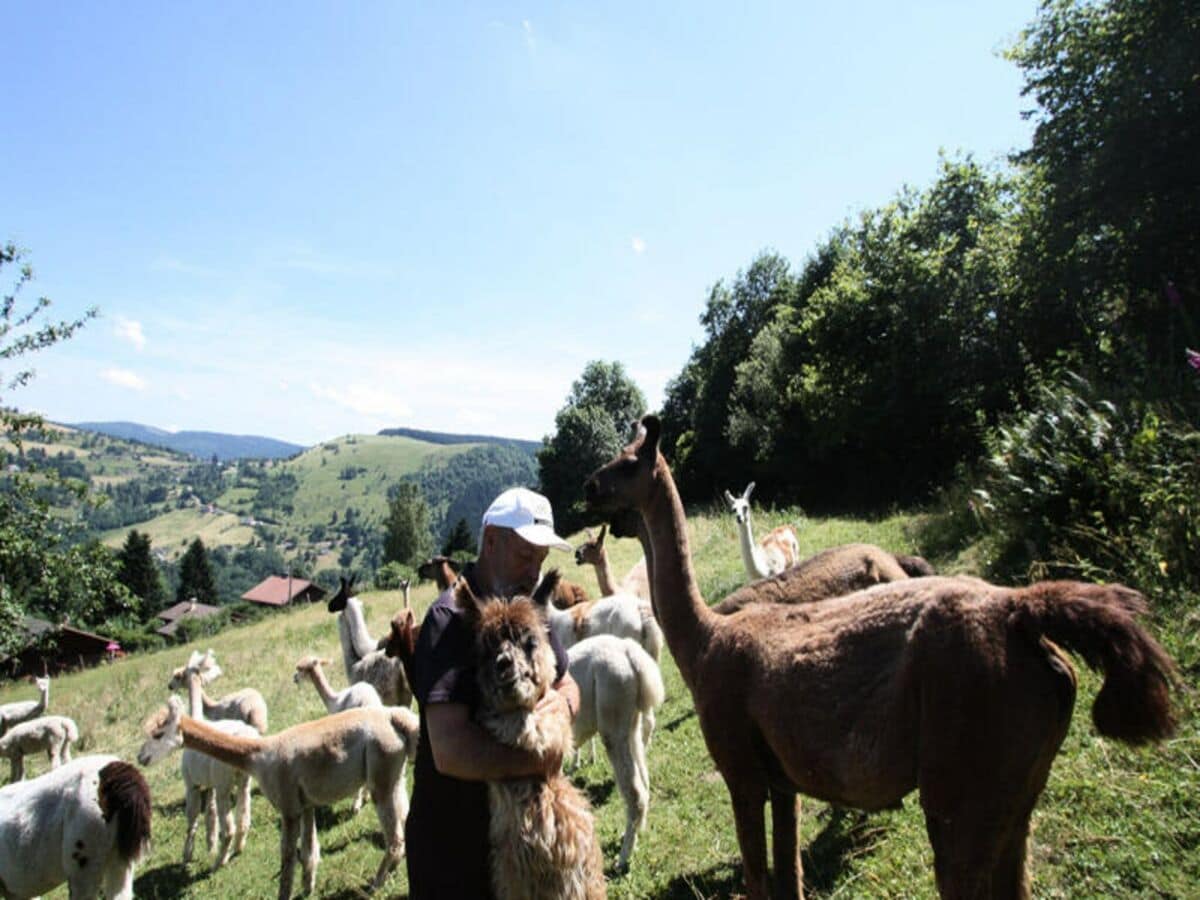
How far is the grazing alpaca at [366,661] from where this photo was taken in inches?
371

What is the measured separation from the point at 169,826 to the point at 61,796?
Answer: 4.25 m

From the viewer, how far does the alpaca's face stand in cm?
211

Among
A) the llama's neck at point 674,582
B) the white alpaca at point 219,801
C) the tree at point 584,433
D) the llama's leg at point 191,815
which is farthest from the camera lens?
the tree at point 584,433

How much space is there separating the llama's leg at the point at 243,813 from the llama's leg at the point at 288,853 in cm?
208

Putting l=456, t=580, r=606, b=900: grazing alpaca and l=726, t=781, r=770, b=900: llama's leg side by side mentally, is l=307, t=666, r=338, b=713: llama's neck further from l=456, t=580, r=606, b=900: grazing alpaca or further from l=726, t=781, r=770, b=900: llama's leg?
l=456, t=580, r=606, b=900: grazing alpaca

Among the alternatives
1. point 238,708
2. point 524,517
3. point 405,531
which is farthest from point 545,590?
point 405,531

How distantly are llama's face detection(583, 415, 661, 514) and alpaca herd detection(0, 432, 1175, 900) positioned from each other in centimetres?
2

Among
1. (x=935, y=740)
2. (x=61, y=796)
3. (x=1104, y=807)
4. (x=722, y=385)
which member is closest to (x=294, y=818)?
(x=61, y=796)

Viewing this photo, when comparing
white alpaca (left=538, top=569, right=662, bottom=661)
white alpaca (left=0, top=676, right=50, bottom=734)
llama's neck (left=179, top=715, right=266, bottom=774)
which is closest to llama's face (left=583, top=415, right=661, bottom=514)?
white alpaca (left=538, top=569, right=662, bottom=661)

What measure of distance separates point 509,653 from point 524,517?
0.64m

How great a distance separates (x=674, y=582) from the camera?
4.28 m

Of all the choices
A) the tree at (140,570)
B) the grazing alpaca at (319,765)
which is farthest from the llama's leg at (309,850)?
the tree at (140,570)

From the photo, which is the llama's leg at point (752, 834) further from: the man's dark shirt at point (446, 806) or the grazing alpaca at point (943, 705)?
the man's dark shirt at point (446, 806)

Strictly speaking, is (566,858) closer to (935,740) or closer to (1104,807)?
(935,740)
